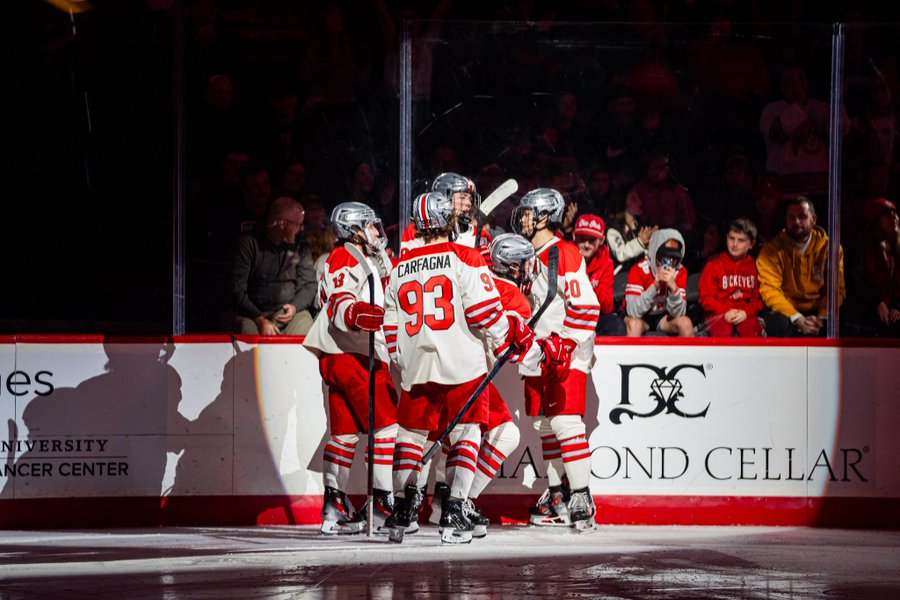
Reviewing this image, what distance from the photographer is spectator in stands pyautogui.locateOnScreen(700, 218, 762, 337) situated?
727 centimetres

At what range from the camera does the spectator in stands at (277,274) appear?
7242mm

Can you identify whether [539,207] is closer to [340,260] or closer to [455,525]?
[340,260]

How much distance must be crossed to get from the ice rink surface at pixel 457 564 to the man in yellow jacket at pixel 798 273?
1232mm

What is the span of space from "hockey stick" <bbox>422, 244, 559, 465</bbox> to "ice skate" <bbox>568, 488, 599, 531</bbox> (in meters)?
0.80

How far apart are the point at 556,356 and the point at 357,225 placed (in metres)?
1.28

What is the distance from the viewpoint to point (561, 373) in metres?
6.65

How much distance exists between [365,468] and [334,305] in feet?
3.43

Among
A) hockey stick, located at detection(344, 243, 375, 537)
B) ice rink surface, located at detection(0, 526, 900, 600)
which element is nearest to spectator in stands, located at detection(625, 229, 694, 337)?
ice rink surface, located at detection(0, 526, 900, 600)

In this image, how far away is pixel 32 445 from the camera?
6.88 metres

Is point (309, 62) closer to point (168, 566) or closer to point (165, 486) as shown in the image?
point (165, 486)

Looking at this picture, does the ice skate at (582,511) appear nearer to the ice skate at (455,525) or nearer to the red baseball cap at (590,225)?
the ice skate at (455,525)

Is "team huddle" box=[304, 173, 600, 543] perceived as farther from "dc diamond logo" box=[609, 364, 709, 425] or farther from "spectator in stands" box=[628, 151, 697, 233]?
"spectator in stands" box=[628, 151, 697, 233]

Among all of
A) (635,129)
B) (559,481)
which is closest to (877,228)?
(635,129)

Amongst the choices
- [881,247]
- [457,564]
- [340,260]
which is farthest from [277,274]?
[881,247]
